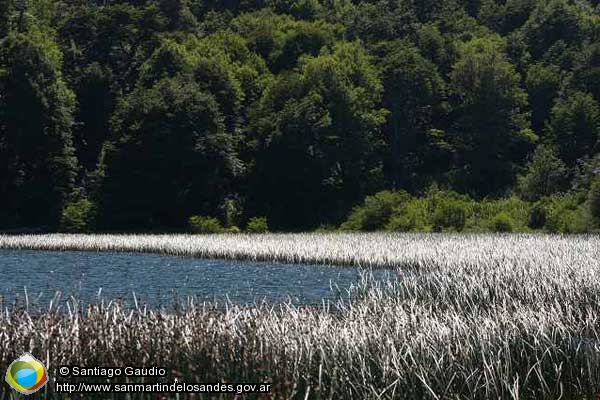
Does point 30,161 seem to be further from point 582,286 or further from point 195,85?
point 582,286

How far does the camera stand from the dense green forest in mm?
60438

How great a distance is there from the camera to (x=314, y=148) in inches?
2534

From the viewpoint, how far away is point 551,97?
8031 centimetres

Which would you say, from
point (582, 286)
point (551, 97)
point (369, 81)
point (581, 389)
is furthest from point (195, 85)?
point (581, 389)

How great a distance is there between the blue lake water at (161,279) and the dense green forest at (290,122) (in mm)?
21244

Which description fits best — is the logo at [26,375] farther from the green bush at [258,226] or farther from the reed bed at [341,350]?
the green bush at [258,226]

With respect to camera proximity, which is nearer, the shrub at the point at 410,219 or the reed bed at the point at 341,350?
the reed bed at the point at 341,350

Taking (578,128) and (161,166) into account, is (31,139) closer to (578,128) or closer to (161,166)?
(161,166)

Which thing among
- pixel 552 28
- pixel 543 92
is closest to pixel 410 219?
pixel 543 92

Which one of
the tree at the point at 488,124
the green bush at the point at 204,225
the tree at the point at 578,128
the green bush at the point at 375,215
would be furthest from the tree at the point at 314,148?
the tree at the point at 578,128

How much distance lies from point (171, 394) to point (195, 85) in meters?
55.8

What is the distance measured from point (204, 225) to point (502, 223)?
1813cm

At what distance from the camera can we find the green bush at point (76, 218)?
193 ft

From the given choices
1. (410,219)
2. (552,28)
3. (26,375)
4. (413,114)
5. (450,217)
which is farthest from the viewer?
(552,28)
